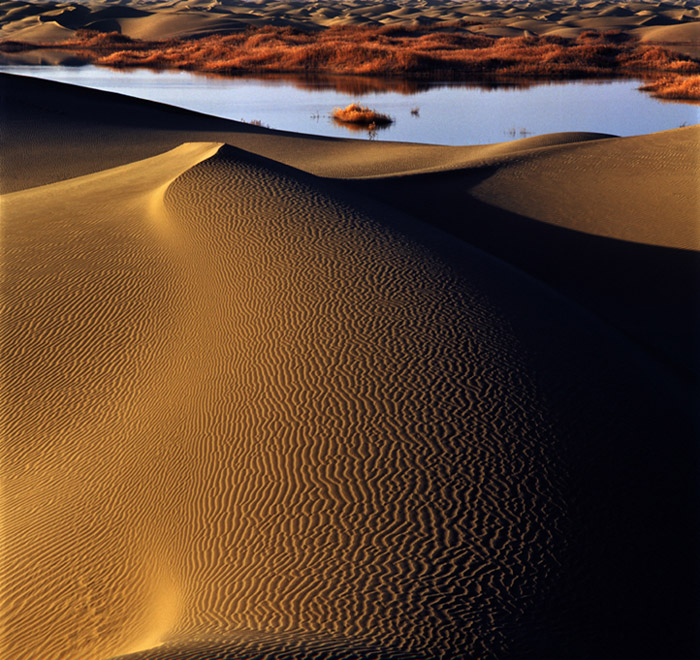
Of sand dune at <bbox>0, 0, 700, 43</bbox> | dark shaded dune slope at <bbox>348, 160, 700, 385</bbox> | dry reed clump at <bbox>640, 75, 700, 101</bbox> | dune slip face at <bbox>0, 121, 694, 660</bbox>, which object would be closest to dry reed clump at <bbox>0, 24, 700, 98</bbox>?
dry reed clump at <bbox>640, 75, 700, 101</bbox>

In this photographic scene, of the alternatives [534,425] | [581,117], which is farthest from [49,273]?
[581,117]

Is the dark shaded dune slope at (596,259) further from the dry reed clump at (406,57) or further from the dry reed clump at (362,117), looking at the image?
the dry reed clump at (406,57)

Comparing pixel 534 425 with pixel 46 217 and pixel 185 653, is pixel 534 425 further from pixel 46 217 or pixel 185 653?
pixel 46 217

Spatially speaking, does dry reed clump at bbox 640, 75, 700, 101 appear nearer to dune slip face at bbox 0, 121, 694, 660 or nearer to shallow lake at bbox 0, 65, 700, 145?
shallow lake at bbox 0, 65, 700, 145

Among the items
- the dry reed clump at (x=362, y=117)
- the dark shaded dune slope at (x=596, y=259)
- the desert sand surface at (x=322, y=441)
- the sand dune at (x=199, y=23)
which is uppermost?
the desert sand surface at (x=322, y=441)

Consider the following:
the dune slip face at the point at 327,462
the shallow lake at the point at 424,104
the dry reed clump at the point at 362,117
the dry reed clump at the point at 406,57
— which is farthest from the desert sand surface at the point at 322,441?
the dry reed clump at the point at 406,57

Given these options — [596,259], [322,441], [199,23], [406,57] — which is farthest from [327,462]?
[199,23]
